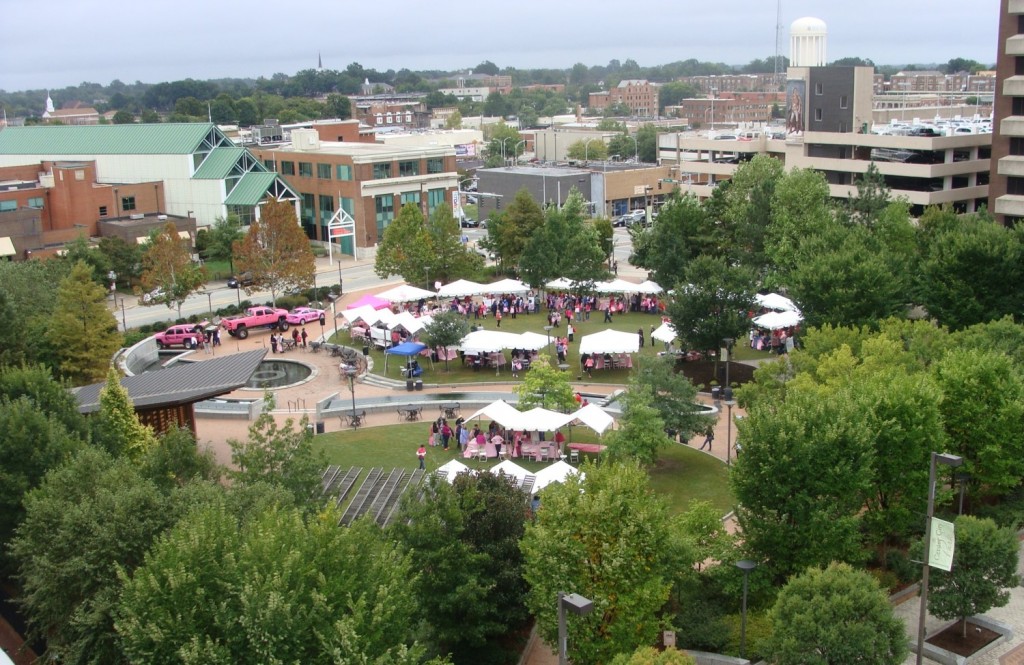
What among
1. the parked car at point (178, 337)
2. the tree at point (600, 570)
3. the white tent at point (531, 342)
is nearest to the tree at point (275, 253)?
the parked car at point (178, 337)

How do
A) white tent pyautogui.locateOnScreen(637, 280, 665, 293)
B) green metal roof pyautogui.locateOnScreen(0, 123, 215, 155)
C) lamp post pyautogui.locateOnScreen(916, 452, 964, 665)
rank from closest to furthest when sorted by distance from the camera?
lamp post pyautogui.locateOnScreen(916, 452, 964, 665) < white tent pyautogui.locateOnScreen(637, 280, 665, 293) < green metal roof pyautogui.locateOnScreen(0, 123, 215, 155)

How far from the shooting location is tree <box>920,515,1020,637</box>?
23906 millimetres

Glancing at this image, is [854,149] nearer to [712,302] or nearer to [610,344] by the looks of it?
[712,302]

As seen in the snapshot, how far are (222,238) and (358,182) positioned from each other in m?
11.9

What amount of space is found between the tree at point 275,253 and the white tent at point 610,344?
2127 cm

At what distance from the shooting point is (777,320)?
48062 millimetres

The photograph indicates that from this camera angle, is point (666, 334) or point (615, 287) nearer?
point (666, 334)

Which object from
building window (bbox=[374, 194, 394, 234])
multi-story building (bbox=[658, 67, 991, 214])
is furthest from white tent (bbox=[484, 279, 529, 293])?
building window (bbox=[374, 194, 394, 234])

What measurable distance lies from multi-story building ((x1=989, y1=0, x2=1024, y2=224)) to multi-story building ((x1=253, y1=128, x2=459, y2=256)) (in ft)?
136

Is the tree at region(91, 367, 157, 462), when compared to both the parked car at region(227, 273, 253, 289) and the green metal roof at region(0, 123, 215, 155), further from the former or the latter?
the green metal roof at region(0, 123, 215, 155)

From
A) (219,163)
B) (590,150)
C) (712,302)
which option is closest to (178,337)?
(712,302)

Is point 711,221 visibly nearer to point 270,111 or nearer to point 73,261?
point 73,261

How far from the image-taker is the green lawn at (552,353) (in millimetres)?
45906

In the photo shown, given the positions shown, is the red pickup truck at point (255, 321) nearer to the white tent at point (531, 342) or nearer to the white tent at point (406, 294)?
the white tent at point (406, 294)
